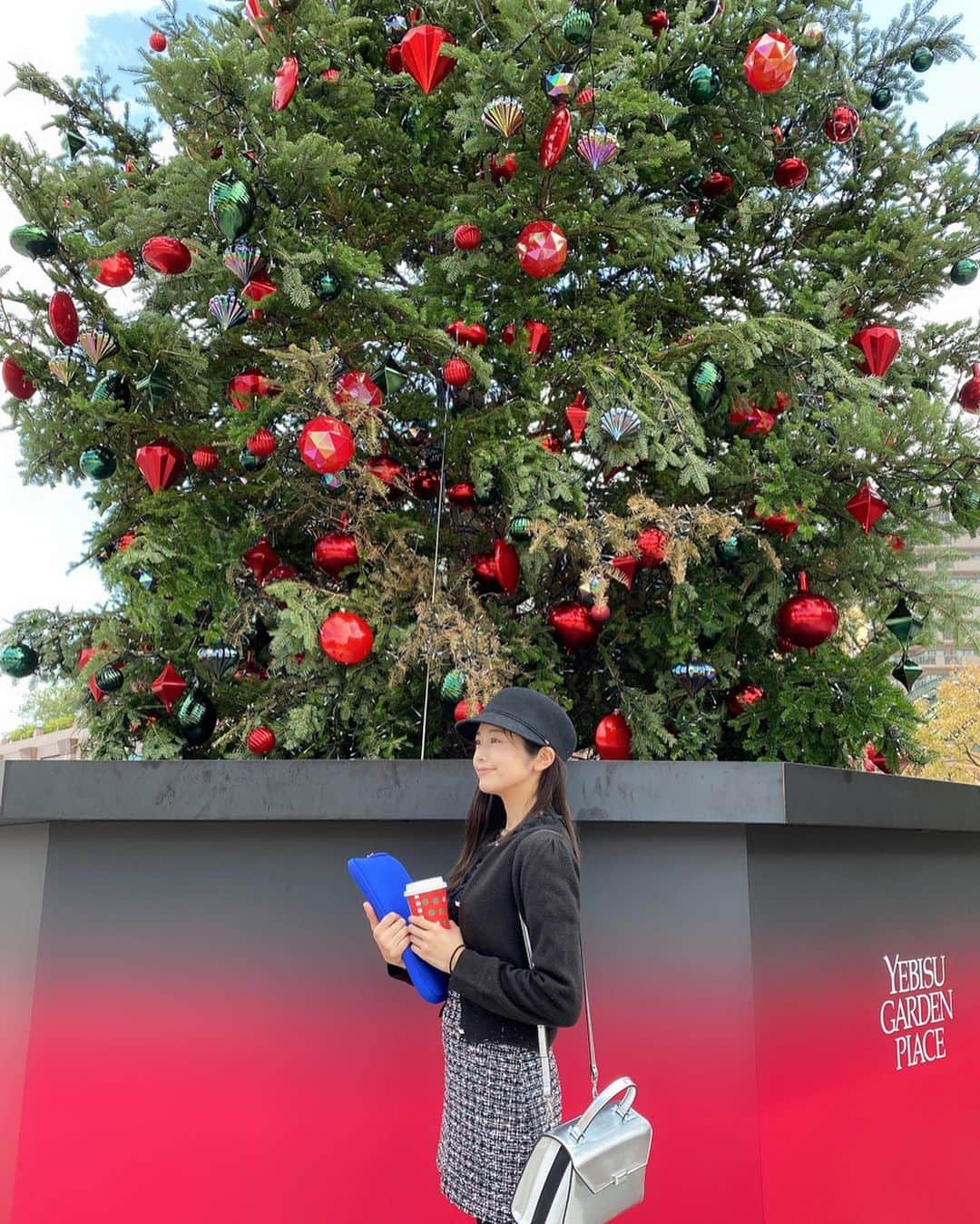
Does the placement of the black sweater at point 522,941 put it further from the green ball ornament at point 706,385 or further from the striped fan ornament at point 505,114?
the striped fan ornament at point 505,114

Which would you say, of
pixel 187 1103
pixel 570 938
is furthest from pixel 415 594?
pixel 570 938

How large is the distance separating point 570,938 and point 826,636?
2519 millimetres

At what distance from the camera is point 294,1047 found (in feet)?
9.70

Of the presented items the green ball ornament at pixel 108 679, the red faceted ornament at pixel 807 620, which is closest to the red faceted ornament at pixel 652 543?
the red faceted ornament at pixel 807 620

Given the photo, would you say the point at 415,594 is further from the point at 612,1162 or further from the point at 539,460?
the point at 612,1162

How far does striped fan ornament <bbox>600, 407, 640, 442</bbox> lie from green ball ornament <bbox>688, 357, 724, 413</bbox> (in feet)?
1.17

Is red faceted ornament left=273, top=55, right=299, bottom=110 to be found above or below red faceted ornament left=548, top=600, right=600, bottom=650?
above

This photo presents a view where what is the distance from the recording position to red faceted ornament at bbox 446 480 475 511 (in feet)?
13.7

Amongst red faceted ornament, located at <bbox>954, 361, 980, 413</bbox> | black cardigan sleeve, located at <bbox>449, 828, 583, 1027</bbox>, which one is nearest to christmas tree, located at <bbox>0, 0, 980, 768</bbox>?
red faceted ornament, located at <bbox>954, 361, 980, 413</bbox>

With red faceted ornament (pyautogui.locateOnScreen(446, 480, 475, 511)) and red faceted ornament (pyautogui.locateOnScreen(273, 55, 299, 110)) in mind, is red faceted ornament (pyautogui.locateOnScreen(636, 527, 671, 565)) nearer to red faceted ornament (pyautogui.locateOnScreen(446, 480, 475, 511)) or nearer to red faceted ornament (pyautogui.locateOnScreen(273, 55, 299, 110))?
red faceted ornament (pyautogui.locateOnScreen(446, 480, 475, 511))

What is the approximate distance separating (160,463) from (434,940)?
2.46 metres

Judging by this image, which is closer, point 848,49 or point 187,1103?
point 187,1103

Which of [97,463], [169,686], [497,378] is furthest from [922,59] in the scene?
[169,686]

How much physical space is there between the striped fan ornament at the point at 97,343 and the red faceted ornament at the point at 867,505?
9.76ft
